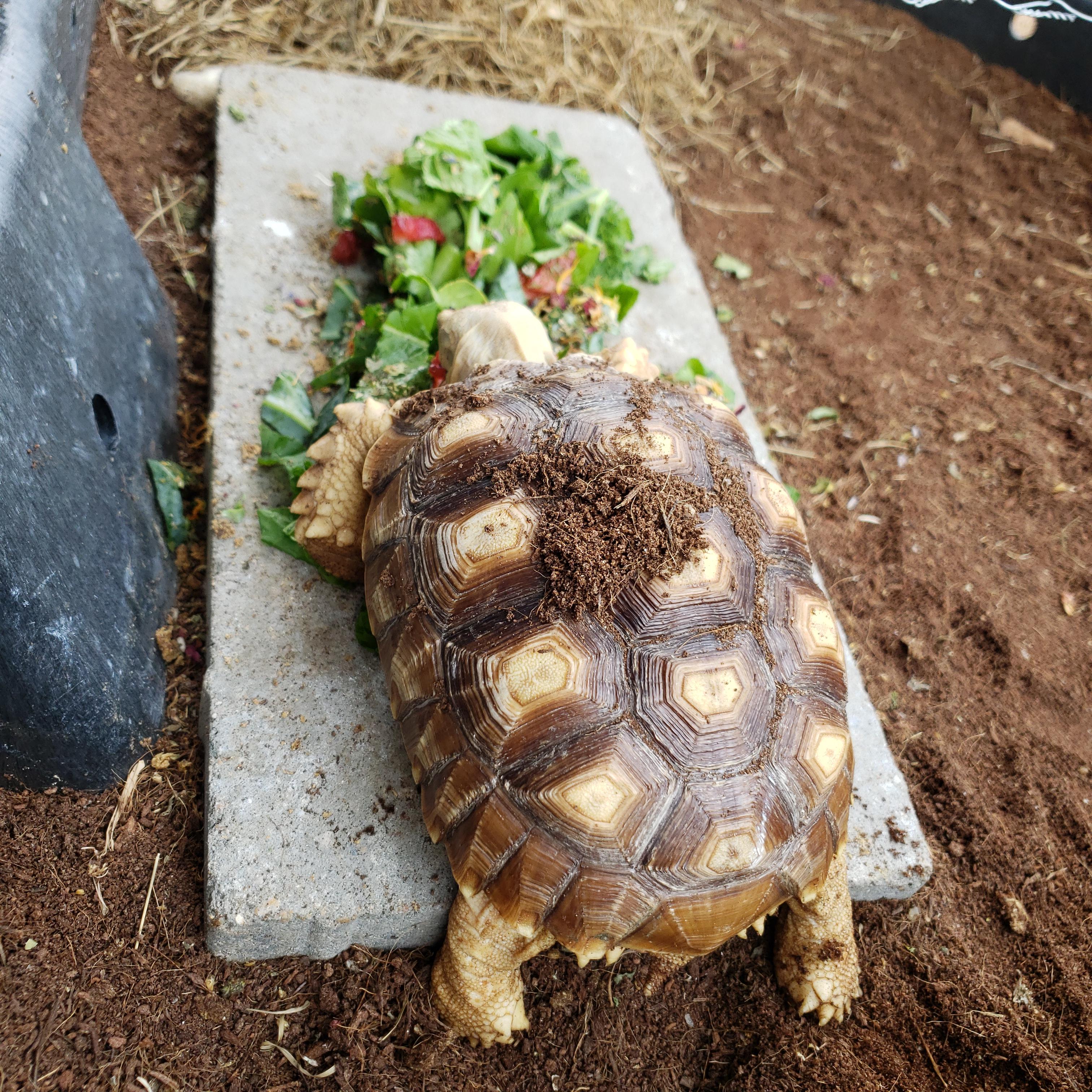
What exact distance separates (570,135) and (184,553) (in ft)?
10.2

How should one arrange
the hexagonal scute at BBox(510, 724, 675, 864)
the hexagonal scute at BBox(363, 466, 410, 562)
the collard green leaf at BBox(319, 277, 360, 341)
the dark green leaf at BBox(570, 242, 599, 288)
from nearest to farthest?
1. the hexagonal scute at BBox(510, 724, 675, 864)
2. the hexagonal scute at BBox(363, 466, 410, 562)
3. the collard green leaf at BBox(319, 277, 360, 341)
4. the dark green leaf at BBox(570, 242, 599, 288)

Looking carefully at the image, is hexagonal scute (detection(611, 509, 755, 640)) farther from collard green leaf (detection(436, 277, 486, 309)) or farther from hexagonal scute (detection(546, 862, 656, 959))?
collard green leaf (detection(436, 277, 486, 309))

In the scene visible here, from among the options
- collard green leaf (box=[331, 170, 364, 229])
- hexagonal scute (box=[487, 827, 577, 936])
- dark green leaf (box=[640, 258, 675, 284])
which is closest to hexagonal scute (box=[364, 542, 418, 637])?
hexagonal scute (box=[487, 827, 577, 936])

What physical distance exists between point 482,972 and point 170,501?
6.05 feet

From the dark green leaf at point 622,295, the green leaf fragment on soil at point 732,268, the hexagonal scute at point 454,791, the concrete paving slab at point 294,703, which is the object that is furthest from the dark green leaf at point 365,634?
the green leaf fragment on soil at point 732,268

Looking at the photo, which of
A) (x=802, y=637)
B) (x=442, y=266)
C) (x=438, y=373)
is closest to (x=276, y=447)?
(x=438, y=373)

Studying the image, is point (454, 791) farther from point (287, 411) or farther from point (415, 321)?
point (415, 321)

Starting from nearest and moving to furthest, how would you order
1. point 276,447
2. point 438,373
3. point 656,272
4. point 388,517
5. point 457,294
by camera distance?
1. point 388,517
2. point 276,447
3. point 438,373
4. point 457,294
5. point 656,272

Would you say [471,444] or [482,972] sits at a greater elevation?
[471,444]

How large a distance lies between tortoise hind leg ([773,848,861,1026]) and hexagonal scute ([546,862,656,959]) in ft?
2.21

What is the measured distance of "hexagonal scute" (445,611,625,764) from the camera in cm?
187

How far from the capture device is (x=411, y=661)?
6.91 feet

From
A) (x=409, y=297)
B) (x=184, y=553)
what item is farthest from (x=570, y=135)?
(x=184, y=553)

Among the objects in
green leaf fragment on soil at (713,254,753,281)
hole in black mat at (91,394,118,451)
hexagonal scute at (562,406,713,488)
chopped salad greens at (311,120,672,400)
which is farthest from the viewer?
green leaf fragment on soil at (713,254,753,281)
